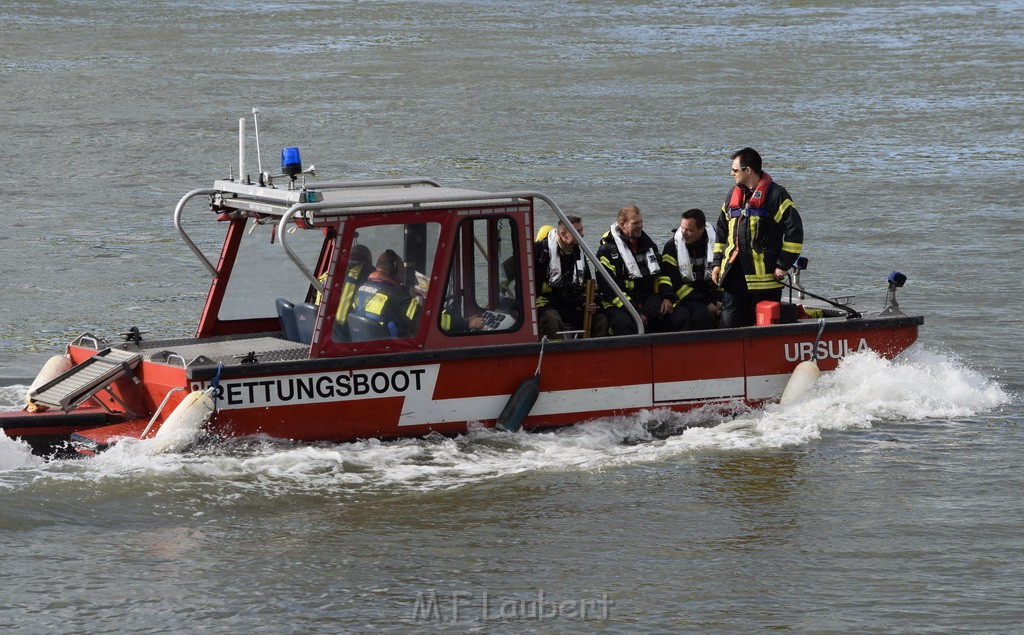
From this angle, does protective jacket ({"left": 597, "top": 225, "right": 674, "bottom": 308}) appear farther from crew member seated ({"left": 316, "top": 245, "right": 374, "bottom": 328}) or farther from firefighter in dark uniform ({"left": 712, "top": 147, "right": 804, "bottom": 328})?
crew member seated ({"left": 316, "top": 245, "right": 374, "bottom": 328})

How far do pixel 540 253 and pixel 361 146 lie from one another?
1219 centimetres

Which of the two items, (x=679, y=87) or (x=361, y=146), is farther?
(x=679, y=87)

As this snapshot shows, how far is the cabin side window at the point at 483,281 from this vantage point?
9.28 meters

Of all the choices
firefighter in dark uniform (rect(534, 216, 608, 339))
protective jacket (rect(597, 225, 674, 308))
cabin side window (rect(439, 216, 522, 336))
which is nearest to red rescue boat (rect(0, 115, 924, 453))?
cabin side window (rect(439, 216, 522, 336))

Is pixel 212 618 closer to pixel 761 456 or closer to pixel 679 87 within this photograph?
pixel 761 456

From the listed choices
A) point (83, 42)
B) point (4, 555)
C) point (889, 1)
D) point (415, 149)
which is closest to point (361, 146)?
point (415, 149)

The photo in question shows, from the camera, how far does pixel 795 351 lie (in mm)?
10195

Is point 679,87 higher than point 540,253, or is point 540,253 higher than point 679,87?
point 679,87

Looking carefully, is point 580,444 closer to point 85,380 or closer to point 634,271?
point 634,271

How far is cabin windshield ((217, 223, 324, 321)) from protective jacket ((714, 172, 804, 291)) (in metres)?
2.73

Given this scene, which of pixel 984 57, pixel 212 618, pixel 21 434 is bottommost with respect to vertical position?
pixel 212 618

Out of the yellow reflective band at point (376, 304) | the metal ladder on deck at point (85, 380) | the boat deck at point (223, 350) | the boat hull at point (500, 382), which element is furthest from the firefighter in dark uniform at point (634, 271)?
the metal ladder on deck at point (85, 380)

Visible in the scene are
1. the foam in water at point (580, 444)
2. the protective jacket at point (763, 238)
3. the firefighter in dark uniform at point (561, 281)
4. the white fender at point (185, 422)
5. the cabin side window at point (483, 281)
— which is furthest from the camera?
the protective jacket at point (763, 238)

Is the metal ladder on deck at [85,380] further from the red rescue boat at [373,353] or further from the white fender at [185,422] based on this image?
the white fender at [185,422]
